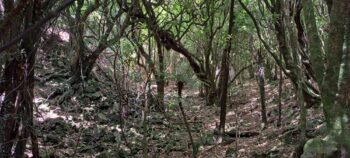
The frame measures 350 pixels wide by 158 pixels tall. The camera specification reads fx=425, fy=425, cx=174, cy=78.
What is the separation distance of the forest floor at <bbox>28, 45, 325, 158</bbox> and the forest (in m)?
0.03

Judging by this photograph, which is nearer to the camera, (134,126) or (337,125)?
(337,125)

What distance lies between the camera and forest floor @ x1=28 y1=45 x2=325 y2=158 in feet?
28.0

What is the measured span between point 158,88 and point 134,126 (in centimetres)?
119

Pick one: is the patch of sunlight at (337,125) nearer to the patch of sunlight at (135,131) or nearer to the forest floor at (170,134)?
the forest floor at (170,134)

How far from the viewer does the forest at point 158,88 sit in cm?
456

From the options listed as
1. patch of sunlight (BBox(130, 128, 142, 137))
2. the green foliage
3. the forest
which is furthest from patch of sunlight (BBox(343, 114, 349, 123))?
patch of sunlight (BBox(130, 128, 142, 137))

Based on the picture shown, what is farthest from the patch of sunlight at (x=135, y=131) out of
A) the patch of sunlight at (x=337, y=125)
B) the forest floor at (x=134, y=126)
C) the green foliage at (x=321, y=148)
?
the patch of sunlight at (x=337, y=125)

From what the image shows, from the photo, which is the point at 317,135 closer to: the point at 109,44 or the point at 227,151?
the point at 227,151

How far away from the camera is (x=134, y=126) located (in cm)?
1110

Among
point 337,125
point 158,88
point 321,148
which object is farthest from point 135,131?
point 337,125

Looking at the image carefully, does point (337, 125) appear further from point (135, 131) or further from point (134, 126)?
point (134, 126)

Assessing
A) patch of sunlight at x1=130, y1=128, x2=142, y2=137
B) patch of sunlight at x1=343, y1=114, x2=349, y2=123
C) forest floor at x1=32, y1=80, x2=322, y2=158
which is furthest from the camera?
patch of sunlight at x1=130, y1=128, x2=142, y2=137

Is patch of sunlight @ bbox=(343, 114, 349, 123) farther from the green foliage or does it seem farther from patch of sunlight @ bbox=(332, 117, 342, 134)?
the green foliage

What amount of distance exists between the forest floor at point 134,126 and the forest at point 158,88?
3 cm
